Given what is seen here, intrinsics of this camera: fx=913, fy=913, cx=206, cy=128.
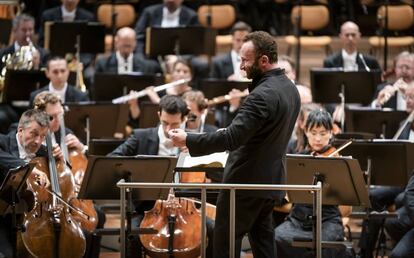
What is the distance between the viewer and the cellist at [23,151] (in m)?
6.04

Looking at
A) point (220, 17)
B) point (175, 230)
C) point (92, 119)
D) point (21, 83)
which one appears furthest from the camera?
point (220, 17)

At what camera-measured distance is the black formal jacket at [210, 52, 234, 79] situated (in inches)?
395

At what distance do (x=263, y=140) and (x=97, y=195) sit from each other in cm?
139

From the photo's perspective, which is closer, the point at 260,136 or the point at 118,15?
the point at 260,136

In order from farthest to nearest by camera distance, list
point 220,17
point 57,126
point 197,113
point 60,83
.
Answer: point 220,17, point 60,83, point 197,113, point 57,126

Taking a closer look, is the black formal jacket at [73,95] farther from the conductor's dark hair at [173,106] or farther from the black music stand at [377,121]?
the black music stand at [377,121]

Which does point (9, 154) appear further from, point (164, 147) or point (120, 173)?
point (164, 147)

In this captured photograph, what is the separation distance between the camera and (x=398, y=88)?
880 centimetres

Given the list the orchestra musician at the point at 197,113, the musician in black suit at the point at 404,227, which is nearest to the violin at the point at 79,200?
the orchestra musician at the point at 197,113

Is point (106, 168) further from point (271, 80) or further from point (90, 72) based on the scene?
point (90, 72)

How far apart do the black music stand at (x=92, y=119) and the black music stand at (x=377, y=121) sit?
2063mm

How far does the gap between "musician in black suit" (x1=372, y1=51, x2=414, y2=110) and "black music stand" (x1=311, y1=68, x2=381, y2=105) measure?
12cm

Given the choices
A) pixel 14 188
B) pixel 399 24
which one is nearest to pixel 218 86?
pixel 399 24

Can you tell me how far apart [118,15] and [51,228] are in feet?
20.1
